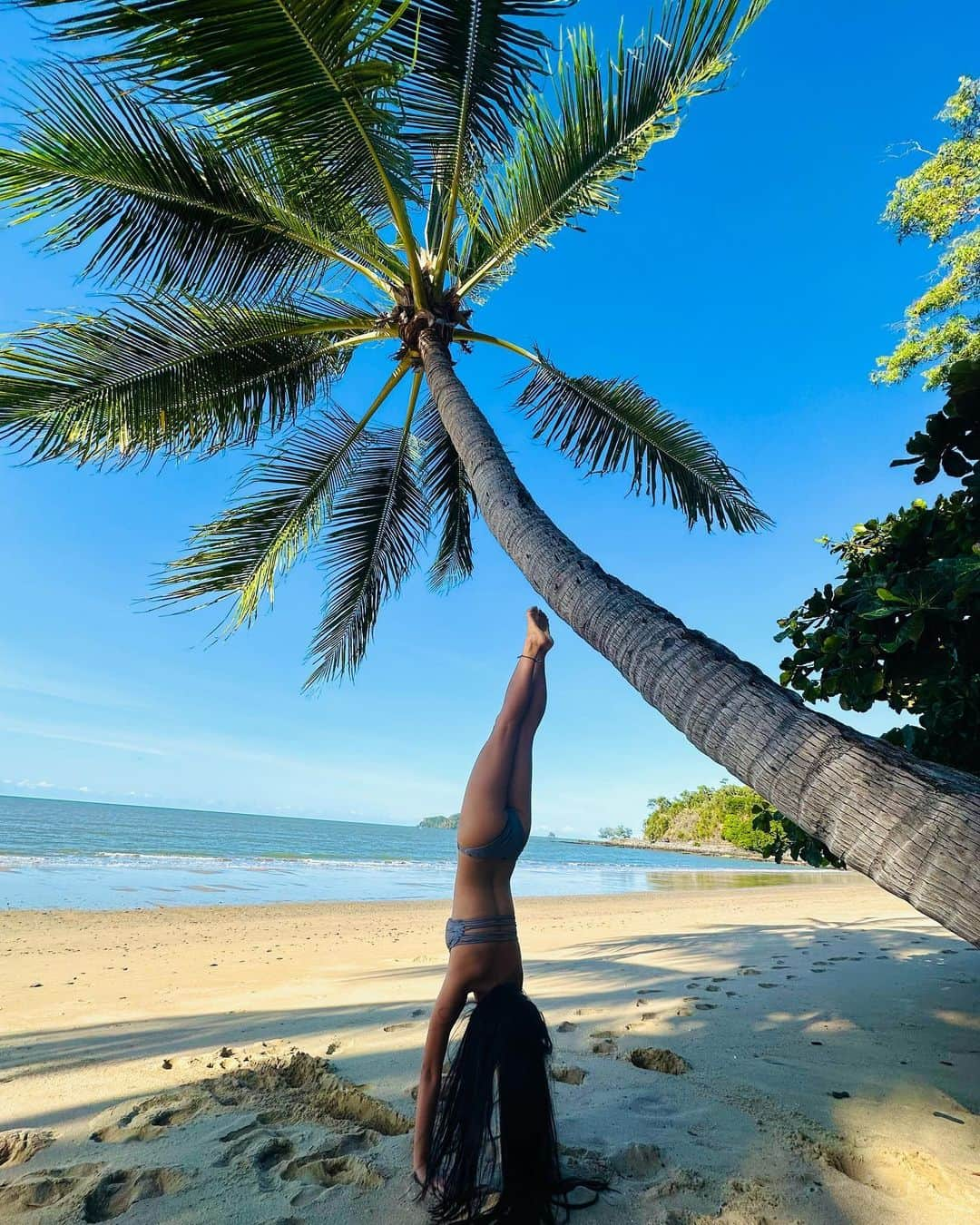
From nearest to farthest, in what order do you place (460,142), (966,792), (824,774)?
(966,792), (824,774), (460,142)

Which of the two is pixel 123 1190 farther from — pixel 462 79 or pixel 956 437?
pixel 462 79

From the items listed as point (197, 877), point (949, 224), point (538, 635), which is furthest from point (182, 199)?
point (197, 877)

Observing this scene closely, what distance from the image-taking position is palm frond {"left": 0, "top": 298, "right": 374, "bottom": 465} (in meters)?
5.71

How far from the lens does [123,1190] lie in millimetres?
2328

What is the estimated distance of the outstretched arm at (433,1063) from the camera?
2271mm

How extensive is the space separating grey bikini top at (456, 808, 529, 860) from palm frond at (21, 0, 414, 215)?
358 centimetres

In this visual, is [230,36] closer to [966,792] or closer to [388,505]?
[966,792]

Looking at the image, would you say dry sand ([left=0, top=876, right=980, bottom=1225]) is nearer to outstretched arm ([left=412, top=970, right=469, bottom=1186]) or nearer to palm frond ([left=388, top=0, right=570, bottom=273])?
outstretched arm ([left=412, top=970, right=469, bottom=1186])

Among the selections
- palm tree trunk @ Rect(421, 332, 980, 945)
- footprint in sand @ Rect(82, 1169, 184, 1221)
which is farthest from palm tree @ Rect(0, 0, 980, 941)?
footprint in sand @ Rect(82, 1169, 184, 1221)

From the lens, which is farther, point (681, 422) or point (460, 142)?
point (681, 422)

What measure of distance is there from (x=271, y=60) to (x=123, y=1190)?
4.97 meters

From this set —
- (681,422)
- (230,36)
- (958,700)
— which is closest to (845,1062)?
(958,700)

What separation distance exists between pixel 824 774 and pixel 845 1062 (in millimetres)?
2537

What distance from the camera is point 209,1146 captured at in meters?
2.60
